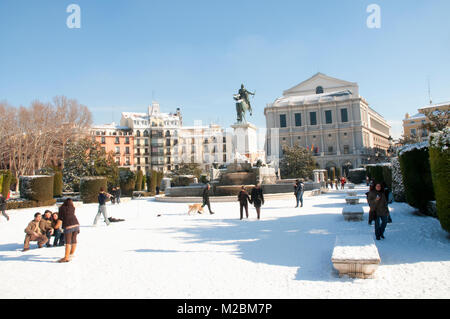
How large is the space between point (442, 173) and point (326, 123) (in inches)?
2597

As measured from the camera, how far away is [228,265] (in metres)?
5.90

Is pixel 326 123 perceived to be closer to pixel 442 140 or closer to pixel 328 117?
pixel 328 117


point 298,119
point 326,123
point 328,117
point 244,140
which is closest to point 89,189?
point 244,140

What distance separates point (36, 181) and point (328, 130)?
59.1 meters

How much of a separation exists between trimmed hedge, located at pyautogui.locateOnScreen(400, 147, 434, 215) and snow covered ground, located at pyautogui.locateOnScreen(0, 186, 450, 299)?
3.54ft

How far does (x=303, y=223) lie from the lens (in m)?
10.3

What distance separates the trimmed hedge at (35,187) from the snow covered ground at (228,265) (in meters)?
11.9

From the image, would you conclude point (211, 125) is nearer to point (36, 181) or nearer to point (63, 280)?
point (36, 181)

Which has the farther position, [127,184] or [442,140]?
[127,184]

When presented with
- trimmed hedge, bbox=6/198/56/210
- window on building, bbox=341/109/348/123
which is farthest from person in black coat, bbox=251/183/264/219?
window on building, bbox=341/109/348/123

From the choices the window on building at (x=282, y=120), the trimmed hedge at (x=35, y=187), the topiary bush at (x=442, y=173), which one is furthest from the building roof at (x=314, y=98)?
the topiary bush at (x=442, y=173)

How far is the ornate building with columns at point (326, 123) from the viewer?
67.8 meters
